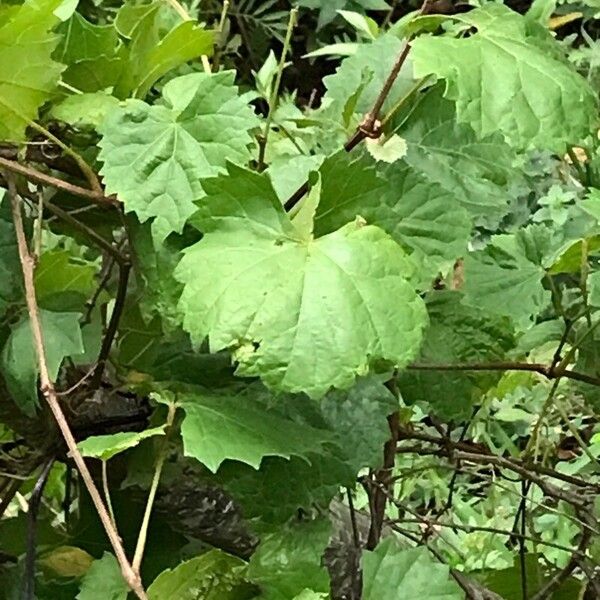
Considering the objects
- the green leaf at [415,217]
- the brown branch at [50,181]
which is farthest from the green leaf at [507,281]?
the brown branch at [50,181]

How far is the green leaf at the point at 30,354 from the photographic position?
471 millimetres

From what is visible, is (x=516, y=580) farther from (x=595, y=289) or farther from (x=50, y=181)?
(x=50, y=181)

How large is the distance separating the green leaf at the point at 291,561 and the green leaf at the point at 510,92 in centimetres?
21

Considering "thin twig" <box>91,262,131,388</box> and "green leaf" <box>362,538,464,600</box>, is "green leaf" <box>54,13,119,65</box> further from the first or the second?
"green leaf" <box>362,538,464,600</box>

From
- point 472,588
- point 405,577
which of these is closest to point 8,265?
point 405,577

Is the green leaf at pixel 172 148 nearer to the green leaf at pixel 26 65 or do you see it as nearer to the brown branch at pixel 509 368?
the green leaf at pixel 26 65

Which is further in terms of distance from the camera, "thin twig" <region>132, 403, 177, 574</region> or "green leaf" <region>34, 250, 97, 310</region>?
"green leaf" <region>34, 250, 97, 310</region>

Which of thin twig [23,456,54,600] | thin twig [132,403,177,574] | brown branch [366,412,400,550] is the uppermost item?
thin twig [132,403,177,574]

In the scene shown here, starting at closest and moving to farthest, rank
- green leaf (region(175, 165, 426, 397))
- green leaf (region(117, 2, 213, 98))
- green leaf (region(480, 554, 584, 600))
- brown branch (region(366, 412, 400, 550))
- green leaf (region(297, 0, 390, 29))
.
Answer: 1. green leaf (region(175, 165, 426, 397))
2. green leaf (region(117, 2, 213, 98))
3. brown branch (region(366, 412, 400, 550))
4. green leaf (region(480, 554, 584, 600))
5. green leaf (region(297, 0, 390, 29))

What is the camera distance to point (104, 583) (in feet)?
1.50

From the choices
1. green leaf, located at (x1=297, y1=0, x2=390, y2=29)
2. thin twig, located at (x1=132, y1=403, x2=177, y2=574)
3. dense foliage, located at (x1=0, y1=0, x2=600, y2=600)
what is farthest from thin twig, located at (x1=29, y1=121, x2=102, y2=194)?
green leaf, located at (x1=297, y1=0, x2=390, y2=29)

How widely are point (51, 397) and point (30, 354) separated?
0.22ft

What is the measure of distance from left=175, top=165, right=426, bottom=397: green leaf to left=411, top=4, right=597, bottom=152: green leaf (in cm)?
7

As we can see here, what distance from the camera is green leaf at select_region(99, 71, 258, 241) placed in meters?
0.43
